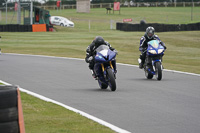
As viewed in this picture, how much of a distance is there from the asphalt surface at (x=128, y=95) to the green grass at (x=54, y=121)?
410 millimetres

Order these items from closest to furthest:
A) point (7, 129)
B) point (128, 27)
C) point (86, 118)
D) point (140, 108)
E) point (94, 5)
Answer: point (7, 129), point (86, 118), point (140, 108), point (128, 27), point (94, 5)

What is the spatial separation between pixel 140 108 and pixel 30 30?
40.7 m

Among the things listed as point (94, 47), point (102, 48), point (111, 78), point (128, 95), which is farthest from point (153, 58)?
point (128, 95)

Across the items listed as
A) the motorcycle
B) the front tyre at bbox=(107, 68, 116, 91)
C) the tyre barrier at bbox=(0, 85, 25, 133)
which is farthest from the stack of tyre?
the motorcycle

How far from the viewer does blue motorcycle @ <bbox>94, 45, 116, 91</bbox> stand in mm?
11938

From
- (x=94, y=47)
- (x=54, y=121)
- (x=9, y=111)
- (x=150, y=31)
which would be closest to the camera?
(x=9, y=111)

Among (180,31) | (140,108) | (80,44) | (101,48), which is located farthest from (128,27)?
(140,108)

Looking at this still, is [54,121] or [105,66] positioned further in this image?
[105,66]

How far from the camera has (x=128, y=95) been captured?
11180 mm

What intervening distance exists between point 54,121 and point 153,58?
8026 millimetres

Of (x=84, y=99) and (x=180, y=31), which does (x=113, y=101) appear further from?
(x=180, y=31)

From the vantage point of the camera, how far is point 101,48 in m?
12.4

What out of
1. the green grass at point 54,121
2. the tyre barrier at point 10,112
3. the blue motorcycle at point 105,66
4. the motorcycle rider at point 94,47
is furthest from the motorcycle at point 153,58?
the tyre barrier at point 10,112

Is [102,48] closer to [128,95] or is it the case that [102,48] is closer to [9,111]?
[128,95]
